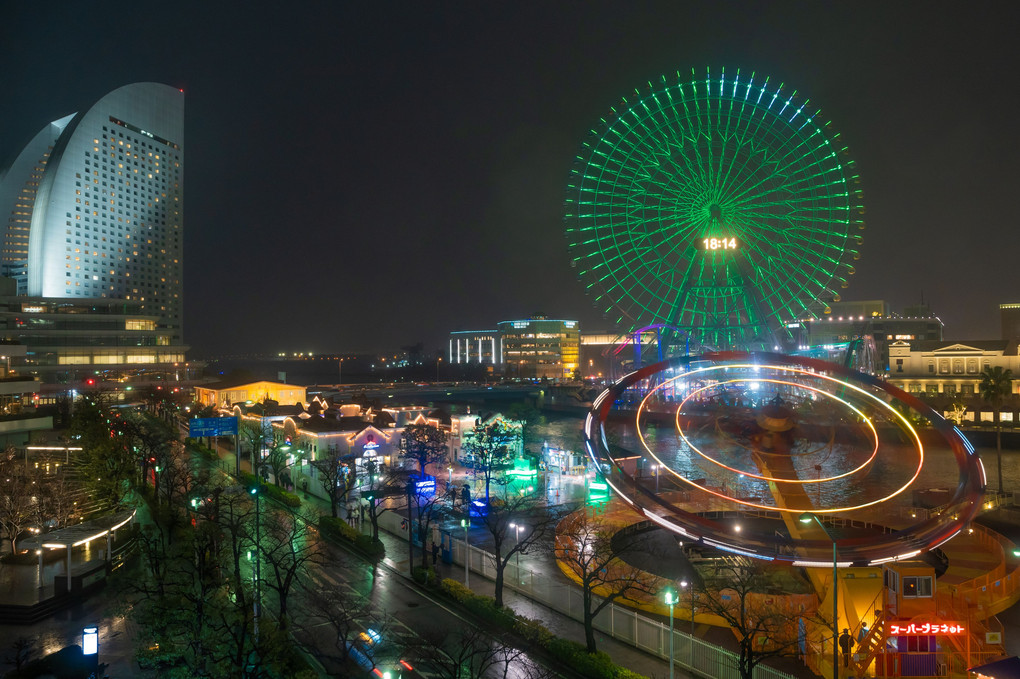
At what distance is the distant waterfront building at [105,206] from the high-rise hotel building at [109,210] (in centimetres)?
16

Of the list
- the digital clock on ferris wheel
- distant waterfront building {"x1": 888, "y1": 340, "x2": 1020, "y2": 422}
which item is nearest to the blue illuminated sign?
the digital clock on ferris wheel

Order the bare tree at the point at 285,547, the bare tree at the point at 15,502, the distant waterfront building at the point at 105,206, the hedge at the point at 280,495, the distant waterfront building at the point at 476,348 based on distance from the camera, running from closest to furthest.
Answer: the bare tree at the point at 285,547 < the bare tree at the point at 15,502 < the hedge at the point at 280,495 < the distant waterfront building at the point at 105,206 < the distant waterfront building at the point at 476,348

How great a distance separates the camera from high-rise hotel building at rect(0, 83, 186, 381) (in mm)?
109750

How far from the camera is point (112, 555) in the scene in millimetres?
20906

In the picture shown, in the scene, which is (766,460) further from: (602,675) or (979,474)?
(602,675)

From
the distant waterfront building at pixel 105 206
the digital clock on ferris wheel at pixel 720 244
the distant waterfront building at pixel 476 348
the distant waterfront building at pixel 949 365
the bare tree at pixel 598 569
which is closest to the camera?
the bare tree at pixel 598 569

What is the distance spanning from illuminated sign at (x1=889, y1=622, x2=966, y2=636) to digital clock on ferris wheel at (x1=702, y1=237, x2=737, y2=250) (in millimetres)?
31277

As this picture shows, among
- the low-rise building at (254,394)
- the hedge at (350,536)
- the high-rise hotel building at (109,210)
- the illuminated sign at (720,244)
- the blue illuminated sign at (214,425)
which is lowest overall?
the hedge at (350,536)

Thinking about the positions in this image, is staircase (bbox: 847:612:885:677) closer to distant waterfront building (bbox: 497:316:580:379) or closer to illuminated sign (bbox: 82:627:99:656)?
illuminated sign (bbox: 82:627:99:656)

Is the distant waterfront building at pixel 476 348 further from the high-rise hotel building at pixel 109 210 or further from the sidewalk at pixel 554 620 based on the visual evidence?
the sidewalk at pixel 554 620

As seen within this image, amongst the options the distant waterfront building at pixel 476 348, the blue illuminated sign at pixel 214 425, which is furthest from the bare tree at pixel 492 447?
the distant waterfront building at pixel 476 348

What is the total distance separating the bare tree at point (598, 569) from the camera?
1434 centimetres

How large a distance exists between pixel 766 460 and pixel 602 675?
9.58 metres

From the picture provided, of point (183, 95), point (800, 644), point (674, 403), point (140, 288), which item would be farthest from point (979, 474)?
point (183, 95)
